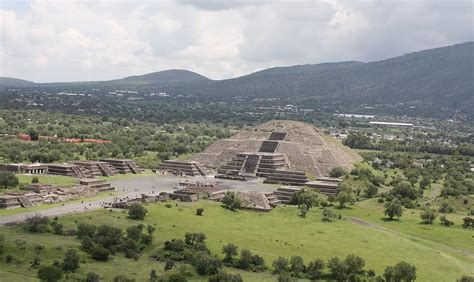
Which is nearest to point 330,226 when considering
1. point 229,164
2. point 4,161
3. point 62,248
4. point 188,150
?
point 62,248

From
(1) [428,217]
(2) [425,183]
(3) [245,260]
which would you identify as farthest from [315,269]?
(2) [425,183]

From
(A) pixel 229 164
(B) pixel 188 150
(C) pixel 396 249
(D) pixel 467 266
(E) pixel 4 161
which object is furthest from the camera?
(B) pixel 188 150

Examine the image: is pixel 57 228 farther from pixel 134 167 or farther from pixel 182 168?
pixel 182 168

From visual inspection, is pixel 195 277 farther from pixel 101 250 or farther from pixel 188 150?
pixel 188 150

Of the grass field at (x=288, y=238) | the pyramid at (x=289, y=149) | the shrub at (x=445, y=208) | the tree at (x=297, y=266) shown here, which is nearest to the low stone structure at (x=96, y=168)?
the pyramid at (x=289, y=149)

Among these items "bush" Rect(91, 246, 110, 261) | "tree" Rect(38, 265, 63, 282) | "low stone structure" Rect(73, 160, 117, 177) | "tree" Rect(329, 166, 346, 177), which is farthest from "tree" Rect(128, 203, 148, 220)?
"tree" Rect(329, 166, 346, 177)
